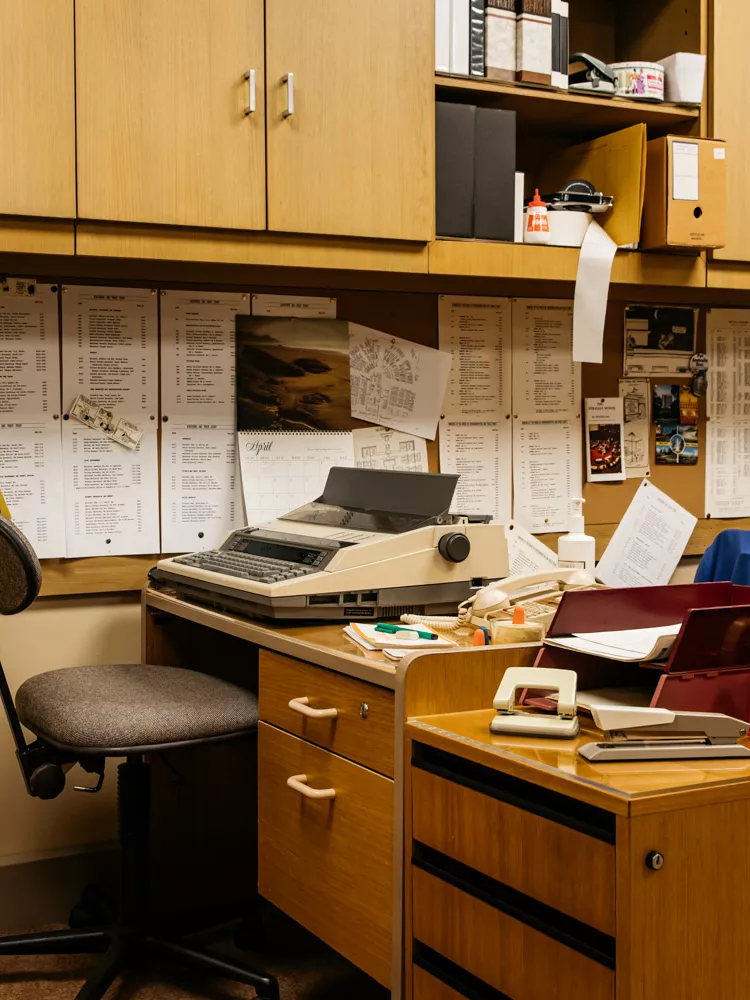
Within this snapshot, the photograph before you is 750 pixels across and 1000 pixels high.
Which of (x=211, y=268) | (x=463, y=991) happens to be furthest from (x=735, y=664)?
(x=211, y=268)

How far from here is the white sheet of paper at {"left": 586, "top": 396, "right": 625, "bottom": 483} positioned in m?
2.70

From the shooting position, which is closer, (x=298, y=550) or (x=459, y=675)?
(x=459, y=675)

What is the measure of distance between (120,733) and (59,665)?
626mm

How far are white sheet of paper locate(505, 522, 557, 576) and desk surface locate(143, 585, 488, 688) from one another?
0.83 metres

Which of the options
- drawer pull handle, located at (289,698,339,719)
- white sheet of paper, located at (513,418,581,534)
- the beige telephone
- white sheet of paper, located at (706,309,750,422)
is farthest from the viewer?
white sheet of paper, located at (706,309,750,422)

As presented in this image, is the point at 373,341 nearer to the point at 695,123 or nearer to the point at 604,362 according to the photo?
the point at 604,362

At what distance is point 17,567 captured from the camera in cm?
167

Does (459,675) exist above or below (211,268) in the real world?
below

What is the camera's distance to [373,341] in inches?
97.1

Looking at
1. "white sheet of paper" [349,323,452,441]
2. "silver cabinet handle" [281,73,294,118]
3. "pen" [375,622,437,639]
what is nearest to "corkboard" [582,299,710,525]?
"white sheet of paper" [349,323,452,441]

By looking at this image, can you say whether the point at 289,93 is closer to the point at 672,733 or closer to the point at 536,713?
the point at 536,713

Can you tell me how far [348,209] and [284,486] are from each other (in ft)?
2.06

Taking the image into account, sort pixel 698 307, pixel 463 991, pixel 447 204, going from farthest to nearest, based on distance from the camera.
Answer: pixel 698 307, pixel 447 204, pixel 463 991

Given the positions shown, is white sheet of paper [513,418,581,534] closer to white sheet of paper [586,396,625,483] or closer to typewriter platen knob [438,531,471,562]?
white sheet of paper [586,396,625,483]
